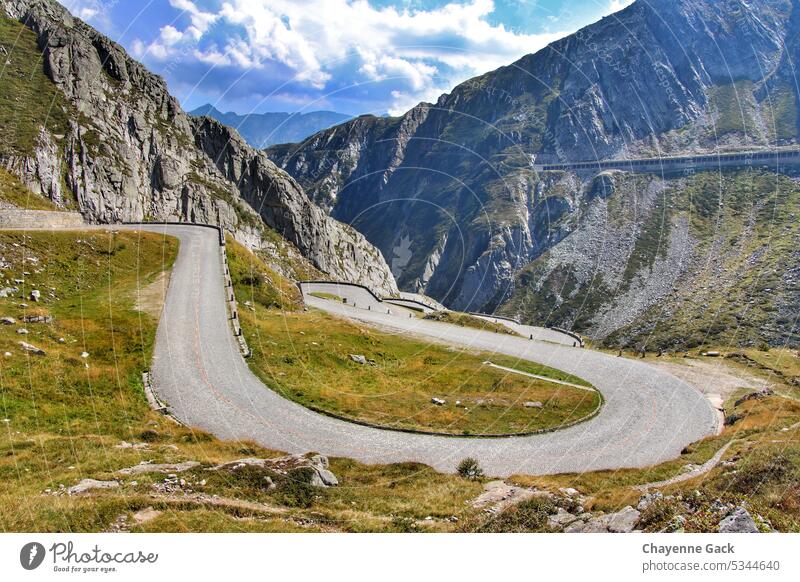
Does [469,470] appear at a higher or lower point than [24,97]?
lower

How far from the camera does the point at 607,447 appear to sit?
31672mm

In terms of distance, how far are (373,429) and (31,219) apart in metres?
50.3

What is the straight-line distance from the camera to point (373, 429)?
31.2 meters

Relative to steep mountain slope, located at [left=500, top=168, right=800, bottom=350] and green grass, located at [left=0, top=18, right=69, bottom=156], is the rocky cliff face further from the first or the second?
steep mountain slope, located at [left=500, top=168, right=800, bottom=350]

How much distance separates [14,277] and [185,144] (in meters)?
130

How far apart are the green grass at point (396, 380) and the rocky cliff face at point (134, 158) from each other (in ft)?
266

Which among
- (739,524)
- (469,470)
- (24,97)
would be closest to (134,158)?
(24,97)

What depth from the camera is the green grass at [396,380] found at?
34938 millimetres

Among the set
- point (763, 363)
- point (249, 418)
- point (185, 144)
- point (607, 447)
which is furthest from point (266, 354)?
point (185, 144)

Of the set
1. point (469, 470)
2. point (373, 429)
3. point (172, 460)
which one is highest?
point (172, 460)

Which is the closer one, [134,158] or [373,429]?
[373,429]

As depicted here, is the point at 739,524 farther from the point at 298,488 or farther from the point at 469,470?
the point at 298,488

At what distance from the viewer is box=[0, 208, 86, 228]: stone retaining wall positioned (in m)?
53.7

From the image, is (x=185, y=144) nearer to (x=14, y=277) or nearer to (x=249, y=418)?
(x=14, y=277)
